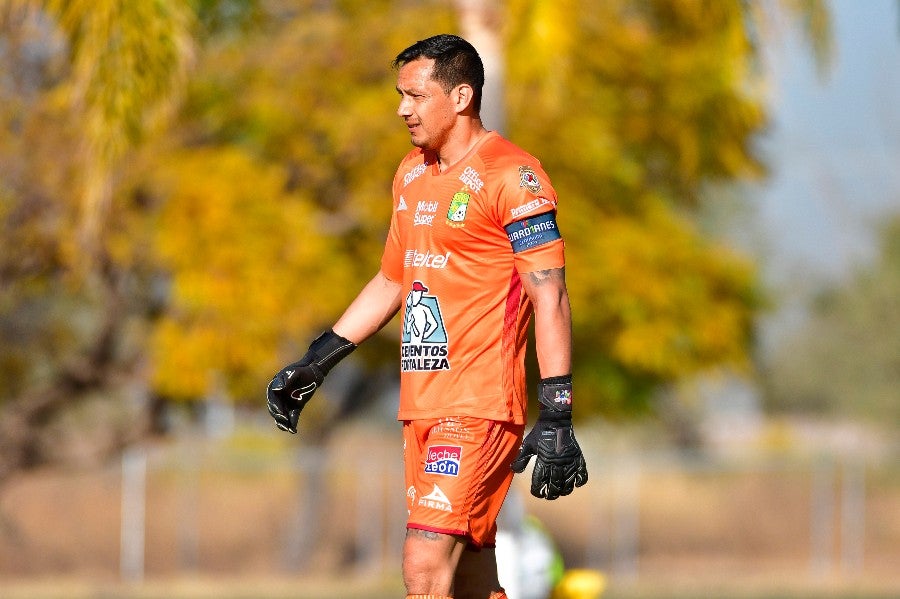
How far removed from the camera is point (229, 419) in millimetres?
43000

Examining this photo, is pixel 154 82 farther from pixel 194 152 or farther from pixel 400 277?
pixel 194 152

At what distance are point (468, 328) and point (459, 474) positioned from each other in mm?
483

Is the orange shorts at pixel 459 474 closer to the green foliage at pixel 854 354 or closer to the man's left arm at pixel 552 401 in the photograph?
the man's left arm at pixel 552 401

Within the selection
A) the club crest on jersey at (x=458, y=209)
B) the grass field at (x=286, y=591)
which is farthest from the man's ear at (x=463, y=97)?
the grass field at (x=286, y=591)

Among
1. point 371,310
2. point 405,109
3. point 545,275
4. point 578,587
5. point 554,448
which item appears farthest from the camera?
point 578,587

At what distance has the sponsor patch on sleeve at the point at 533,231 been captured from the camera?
5250mm

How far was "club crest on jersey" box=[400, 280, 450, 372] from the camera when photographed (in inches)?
212

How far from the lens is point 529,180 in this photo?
5.32 meters

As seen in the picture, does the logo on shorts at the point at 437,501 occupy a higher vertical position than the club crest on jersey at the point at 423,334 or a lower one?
lower

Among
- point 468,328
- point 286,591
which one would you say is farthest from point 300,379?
point 286,591

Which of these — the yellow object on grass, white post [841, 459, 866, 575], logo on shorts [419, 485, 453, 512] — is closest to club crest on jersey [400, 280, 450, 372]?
logo on shorts [419, 485, 453, 512]

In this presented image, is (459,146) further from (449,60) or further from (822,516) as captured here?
(822,516)

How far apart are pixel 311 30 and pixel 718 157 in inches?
187

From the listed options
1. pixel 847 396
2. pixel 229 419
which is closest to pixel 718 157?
pixel 229 419
